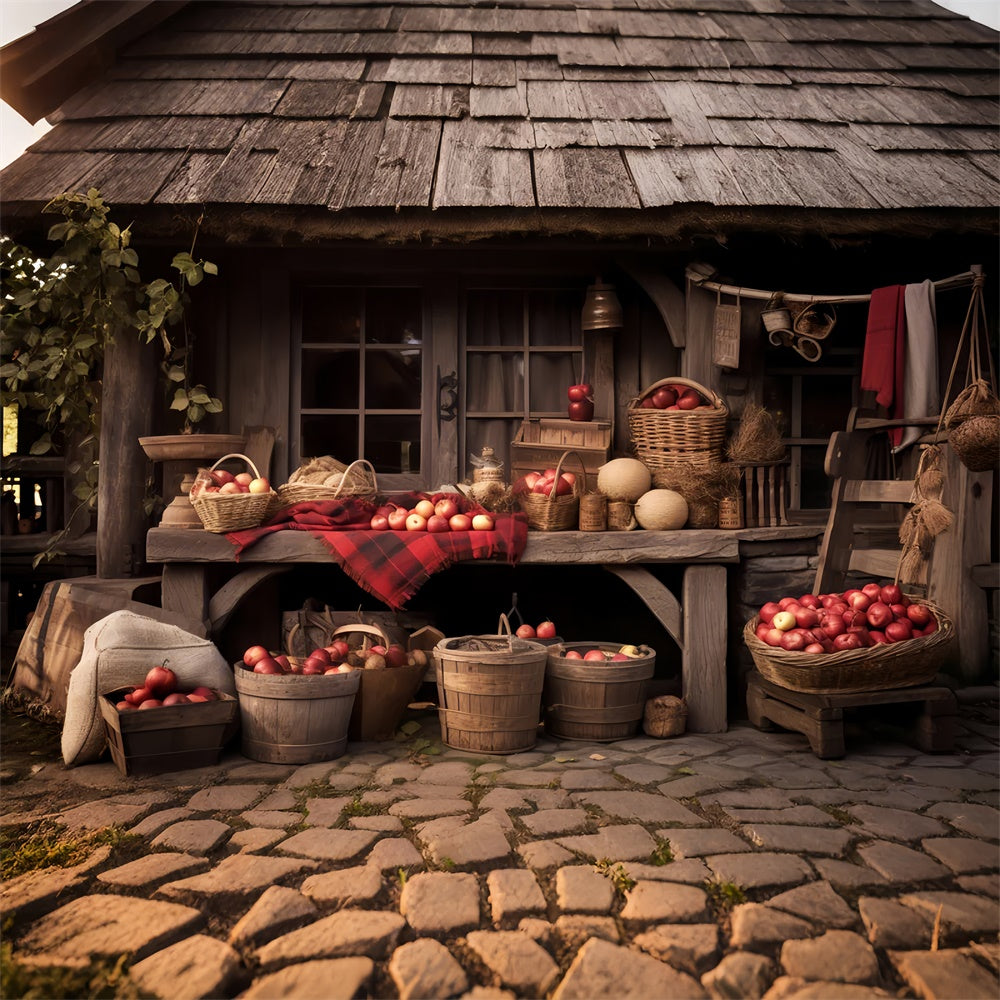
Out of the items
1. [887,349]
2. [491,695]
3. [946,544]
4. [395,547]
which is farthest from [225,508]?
[946,544]

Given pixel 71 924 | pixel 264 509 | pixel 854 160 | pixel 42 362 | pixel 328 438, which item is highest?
pixel 854 160

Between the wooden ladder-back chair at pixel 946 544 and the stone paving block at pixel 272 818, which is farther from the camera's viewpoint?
the wooden ladder-back chair at pixel 946 544

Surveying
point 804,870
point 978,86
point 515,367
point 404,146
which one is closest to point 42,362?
point 404,146

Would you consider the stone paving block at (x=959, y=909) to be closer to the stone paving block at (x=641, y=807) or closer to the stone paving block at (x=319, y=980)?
the stone paving block at (x=641, y=807)

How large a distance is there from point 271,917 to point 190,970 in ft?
1.03

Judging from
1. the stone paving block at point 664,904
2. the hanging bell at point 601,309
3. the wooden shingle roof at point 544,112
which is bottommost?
the stone paving block at point 664,904

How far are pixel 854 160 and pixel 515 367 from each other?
8.67ft

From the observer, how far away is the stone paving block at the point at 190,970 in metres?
2.38

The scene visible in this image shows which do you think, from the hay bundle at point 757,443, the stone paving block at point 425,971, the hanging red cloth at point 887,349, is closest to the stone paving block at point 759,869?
the stone paving block at point 425,971

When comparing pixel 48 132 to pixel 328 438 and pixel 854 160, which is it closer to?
pixel 328 438

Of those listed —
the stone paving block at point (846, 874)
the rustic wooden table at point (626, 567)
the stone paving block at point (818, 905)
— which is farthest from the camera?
the rustic wooden table at point (626, 567)

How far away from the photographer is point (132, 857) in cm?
323

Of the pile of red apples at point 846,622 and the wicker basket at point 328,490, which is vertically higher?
the wicker basket at point 328,490

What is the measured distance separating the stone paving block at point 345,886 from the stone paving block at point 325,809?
48 cm
